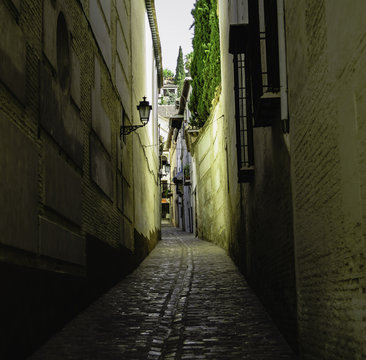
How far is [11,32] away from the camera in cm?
599

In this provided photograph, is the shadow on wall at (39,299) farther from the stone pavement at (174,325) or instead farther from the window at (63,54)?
the window at (63,54)

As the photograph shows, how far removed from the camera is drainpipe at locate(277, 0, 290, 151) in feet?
21.7

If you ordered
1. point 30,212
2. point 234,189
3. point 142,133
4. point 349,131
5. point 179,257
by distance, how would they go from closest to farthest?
point 349,131 < point 30,212 < point 234,189 < point 179,257 < point 142,133

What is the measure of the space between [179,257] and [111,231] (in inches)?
258

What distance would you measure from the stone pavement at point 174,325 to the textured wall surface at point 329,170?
125 cm

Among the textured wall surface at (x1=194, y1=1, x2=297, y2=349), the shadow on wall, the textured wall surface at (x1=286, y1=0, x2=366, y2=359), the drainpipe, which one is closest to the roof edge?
the textured wall surface at (x1=194, y1=1, x2=297, y2=349)

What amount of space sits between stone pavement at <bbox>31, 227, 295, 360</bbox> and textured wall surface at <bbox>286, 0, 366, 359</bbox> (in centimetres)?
125

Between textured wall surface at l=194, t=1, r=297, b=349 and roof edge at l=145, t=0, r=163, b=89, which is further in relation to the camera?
roof edge at l=145, t=0, r=163, b=89

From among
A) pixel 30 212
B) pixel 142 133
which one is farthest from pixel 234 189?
pixel 30 212

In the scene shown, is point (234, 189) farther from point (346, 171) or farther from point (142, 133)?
point (346, 171)

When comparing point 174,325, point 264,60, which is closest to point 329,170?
point 264,60

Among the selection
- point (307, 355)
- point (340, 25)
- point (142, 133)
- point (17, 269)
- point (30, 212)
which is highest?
point (142, 133)

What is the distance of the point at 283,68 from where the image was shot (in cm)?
670

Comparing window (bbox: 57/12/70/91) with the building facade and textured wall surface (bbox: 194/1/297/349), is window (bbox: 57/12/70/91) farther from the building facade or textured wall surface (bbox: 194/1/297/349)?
textured wall surface (bbox: 194/1/297/349)
